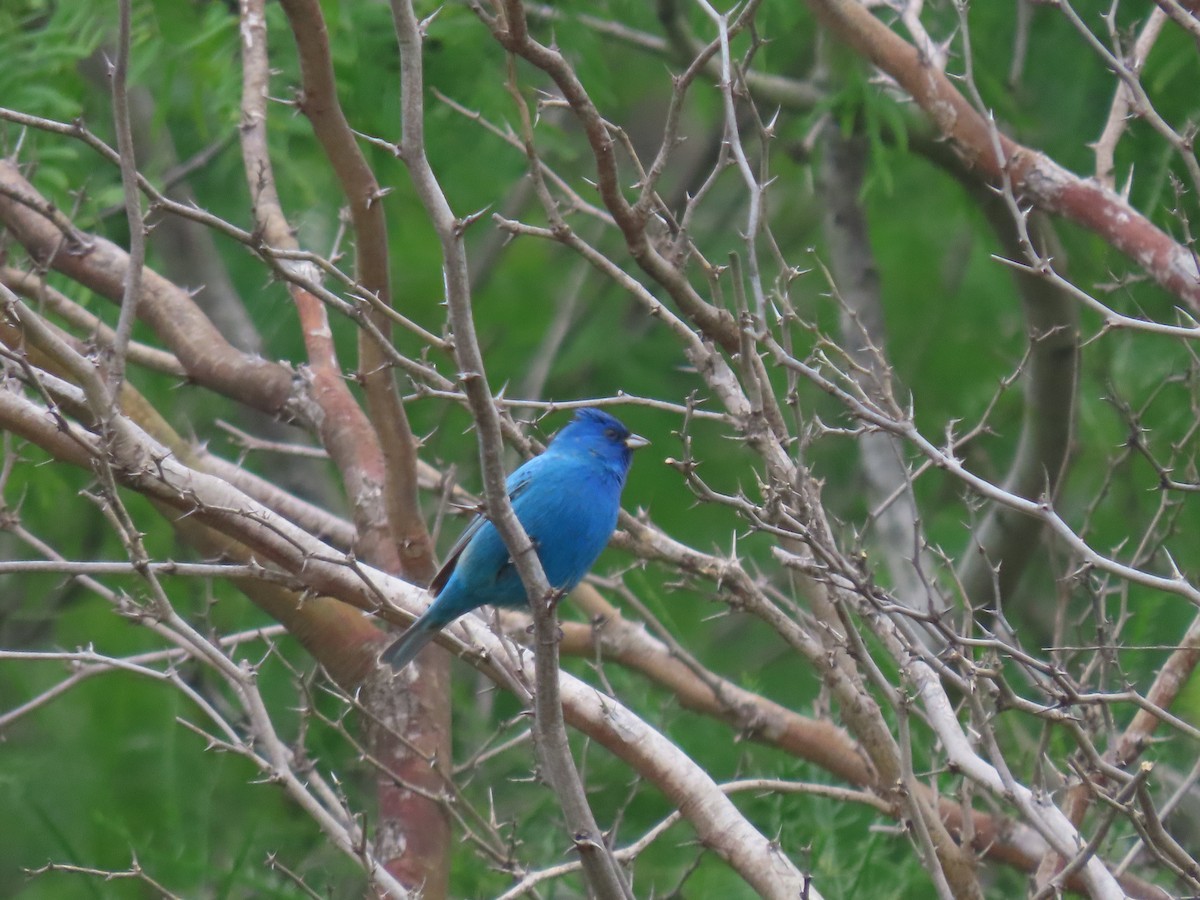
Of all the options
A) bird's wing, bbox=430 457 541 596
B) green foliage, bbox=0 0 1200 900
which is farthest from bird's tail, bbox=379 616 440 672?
green foliage, bbox=0 0 1200 900

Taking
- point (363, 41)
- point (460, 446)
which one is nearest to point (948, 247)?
point (460, 446)

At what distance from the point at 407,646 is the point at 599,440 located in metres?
0.97

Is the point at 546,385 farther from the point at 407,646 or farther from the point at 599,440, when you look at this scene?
the point at 407,646

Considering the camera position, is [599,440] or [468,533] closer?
[468,533]

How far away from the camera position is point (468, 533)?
4.77 metres

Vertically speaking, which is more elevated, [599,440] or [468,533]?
[599,440]

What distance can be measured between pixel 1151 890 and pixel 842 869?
3.57 feet

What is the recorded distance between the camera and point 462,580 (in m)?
4.37

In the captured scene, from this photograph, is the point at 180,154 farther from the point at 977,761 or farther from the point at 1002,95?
the point at 977,761

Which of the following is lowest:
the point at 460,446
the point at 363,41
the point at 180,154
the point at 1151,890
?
the point at 460,446

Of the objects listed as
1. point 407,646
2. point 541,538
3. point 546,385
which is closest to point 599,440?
point 541,538

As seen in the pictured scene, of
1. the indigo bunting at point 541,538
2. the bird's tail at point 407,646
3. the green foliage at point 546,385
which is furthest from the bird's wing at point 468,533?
the green foliage at point 546,385

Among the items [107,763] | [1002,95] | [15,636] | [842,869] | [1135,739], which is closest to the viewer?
[1135,739]

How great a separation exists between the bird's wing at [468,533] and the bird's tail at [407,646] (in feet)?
0.42
